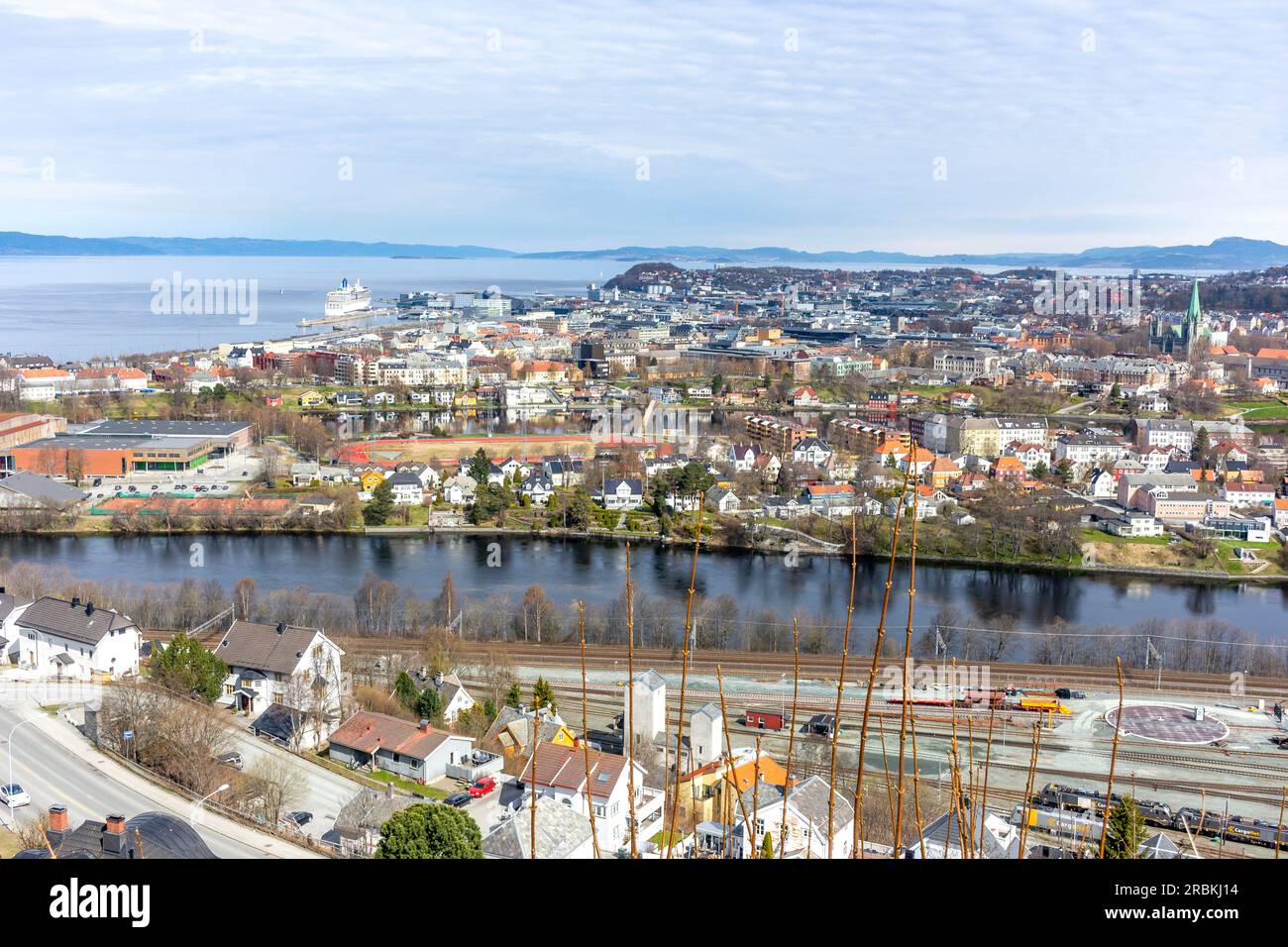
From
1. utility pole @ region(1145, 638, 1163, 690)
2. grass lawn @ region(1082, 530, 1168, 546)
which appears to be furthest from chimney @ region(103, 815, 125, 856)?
grass lawn @ region(1082, 530, 1168, 546)

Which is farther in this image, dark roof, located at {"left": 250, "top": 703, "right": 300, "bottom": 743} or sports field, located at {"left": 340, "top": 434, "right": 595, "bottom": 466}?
sports field, located at {"left": 340, "top": 434, "right": 595, "bottom": 466}

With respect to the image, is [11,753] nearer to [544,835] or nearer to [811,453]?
[544,835]

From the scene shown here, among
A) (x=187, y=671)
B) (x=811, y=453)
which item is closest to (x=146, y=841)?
(x=187, y=671)

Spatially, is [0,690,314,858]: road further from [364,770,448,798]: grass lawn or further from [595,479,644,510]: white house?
[595,479,644,510]: white house

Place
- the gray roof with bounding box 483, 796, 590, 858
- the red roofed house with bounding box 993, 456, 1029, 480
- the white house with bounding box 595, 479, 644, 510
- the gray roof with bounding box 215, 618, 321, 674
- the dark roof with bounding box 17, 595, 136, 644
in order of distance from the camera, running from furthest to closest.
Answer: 1. the red roofed house with bounding box 993, 456, 1029, 480
2. the white house with bounding box 595, 479, 644, 510
3. the dark roof with bounding box 17, 595, 136, 644
4. the gray roof with bounding box 215, 618, 321, 674
5. the gray roof with bounding box 483, 796, 590, 858

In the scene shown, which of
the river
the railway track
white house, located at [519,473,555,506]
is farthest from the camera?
white house, located at [519,473,555,506]

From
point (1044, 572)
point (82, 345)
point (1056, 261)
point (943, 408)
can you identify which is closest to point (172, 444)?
point (1044, 572)

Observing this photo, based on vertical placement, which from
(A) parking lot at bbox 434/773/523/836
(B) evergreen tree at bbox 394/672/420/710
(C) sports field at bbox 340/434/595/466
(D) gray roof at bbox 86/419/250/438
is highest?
(D) gray roof at bbox 86/419/250/438
